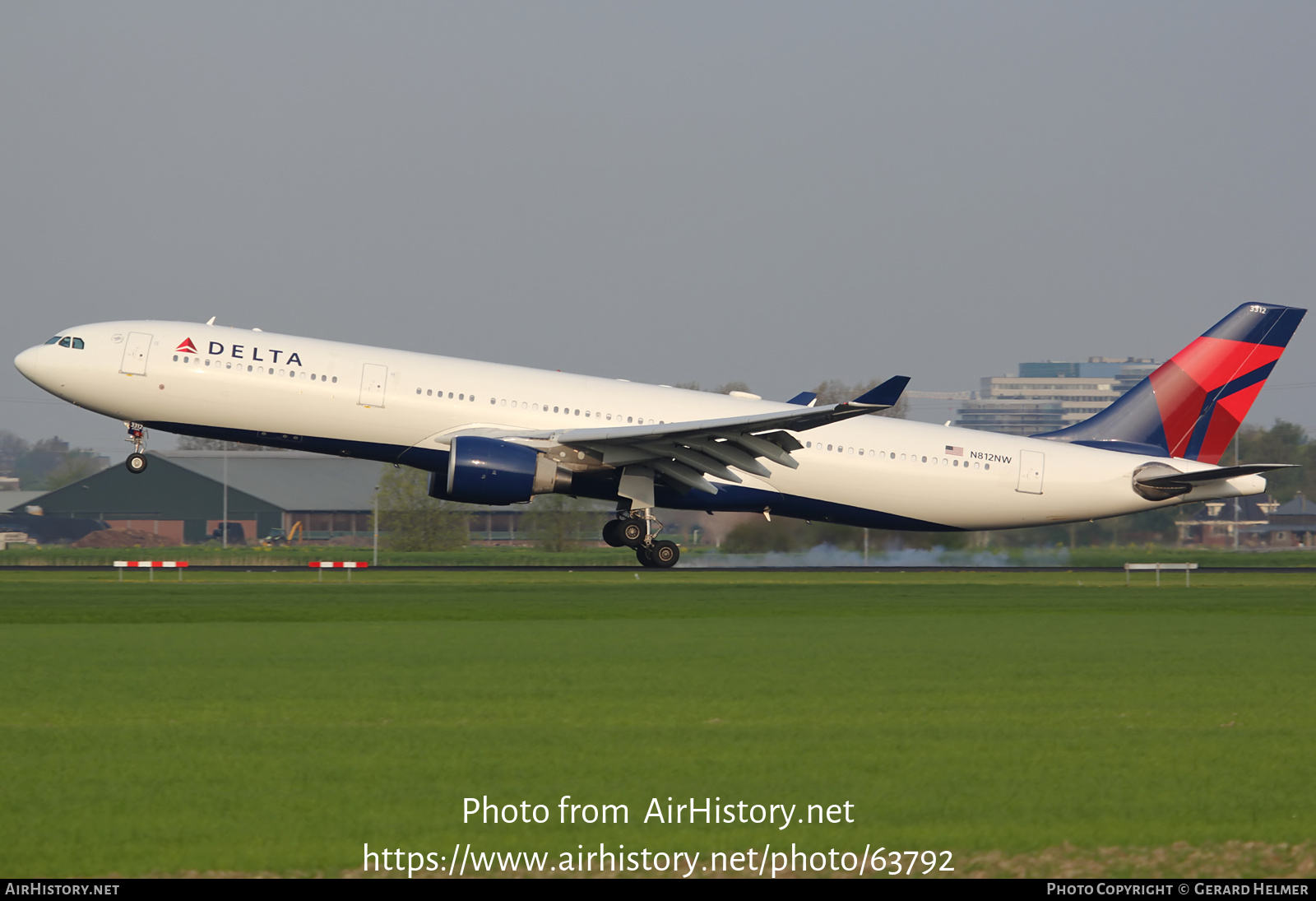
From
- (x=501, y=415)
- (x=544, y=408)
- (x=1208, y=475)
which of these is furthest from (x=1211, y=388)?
(x=501, y=415)

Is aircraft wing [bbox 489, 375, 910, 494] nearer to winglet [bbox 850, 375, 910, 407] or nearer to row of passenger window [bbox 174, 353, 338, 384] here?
winglet [bbox 850, 375, 910, 407]

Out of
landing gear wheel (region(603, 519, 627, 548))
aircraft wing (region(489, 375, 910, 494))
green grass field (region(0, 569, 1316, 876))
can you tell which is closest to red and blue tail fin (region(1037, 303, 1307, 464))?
aircraft wing (region(489, 375, 910, 494))

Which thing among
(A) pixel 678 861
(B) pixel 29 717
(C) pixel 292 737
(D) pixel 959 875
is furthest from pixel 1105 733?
(B) pixel 29 717

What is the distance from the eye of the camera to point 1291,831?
6281 millimetres

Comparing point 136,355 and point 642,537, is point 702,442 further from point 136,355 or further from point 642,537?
point 136,355

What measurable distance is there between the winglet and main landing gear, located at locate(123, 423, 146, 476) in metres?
15.8

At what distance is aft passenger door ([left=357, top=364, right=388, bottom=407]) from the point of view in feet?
96.3

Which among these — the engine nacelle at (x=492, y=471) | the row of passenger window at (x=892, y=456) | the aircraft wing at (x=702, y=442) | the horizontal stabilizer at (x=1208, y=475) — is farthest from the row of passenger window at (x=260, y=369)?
the horizontal stabilizer at (x=1208, y=475)

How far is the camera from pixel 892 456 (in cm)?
3288

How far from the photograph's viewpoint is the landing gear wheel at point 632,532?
31859 millimetres

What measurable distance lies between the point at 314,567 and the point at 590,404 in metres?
8.64

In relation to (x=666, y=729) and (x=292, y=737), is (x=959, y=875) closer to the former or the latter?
(x=666, y=729)

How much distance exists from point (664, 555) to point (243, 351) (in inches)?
422

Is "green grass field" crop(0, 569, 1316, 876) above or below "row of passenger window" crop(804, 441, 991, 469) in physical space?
below
